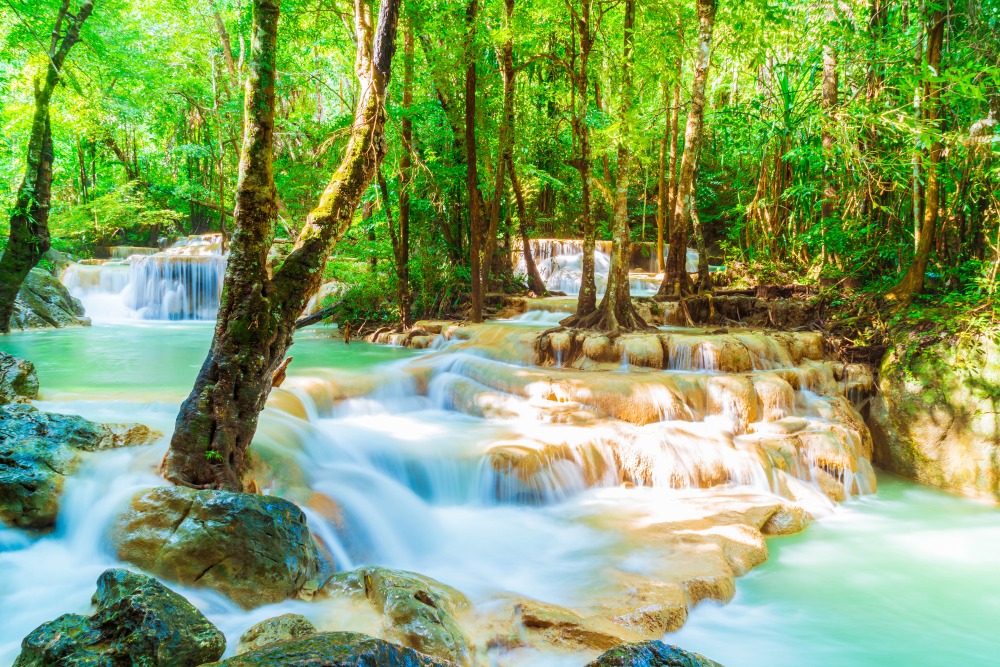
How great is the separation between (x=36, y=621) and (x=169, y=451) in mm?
1215

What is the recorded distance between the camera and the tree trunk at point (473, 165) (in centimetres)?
955

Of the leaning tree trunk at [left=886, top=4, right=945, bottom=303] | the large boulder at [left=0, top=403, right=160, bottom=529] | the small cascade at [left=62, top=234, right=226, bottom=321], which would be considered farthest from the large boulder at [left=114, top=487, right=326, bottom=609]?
the small cascade at [left=62, top=234, right=226, bottom=321]

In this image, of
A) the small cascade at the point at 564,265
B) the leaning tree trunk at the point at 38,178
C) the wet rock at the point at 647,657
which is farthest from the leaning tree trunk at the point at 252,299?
the small cascade at the point at 564,265

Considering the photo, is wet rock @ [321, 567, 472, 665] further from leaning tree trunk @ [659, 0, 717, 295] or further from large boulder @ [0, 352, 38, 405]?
leaning tree trunk @ [659, 0, 717, 295]

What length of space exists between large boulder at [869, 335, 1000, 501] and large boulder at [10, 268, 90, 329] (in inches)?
602

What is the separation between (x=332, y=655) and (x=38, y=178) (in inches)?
394

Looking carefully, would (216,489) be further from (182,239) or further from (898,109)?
(182,239)

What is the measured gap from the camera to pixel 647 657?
6.89 ft

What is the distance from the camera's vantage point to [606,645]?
344 cm

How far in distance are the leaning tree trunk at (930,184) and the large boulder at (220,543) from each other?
26.1 ft

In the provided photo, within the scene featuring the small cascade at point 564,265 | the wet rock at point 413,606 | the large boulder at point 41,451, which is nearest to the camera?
the wet rock at point 413,606

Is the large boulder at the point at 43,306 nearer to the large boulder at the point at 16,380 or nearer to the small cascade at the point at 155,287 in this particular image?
the small cascade at the point at 155,287

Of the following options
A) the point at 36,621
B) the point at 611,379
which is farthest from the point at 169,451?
the point at 611,379

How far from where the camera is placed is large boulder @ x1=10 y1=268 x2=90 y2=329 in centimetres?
1245
